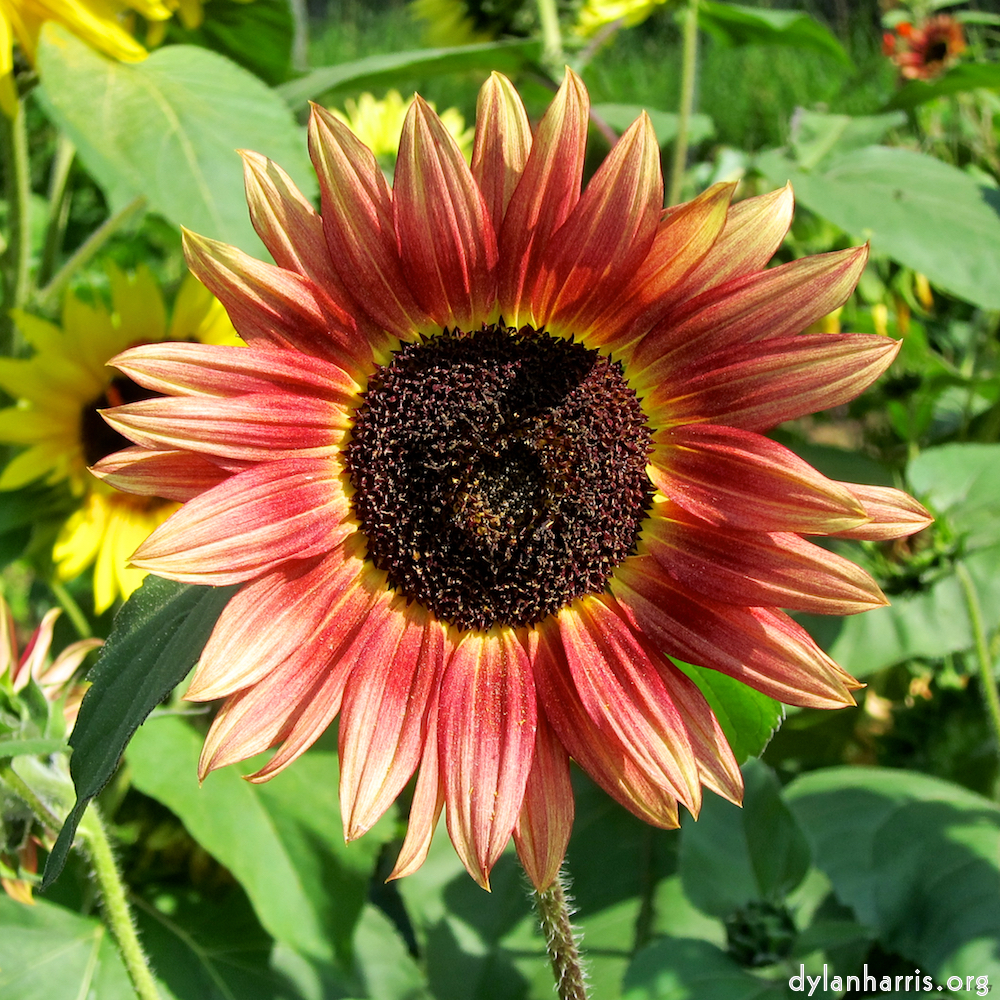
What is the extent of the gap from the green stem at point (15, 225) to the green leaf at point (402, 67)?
0.28 meters

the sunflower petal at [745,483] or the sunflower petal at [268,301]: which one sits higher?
the sunflower petal at [268,301]

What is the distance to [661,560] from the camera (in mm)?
732

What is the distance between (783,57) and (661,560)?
3648 millimetres

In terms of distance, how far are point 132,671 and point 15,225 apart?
64 cm

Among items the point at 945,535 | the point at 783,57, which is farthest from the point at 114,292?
the point at 783,57

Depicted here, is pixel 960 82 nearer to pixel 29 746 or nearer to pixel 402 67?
pixel 402 67

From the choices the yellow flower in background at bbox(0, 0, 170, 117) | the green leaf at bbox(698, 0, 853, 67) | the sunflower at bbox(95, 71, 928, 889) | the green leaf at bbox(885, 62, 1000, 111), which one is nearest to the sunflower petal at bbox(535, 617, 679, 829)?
the sunflower at bbox(95, 71, 928, 889)

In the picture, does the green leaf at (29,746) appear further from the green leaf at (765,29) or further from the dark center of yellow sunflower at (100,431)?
the green leaf at (765,29)

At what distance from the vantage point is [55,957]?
3.03 ft

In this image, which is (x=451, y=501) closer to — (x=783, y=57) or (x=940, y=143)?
(x=940, y=143)

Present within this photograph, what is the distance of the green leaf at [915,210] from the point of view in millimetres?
1112

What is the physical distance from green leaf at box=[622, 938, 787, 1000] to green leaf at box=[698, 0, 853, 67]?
3.58 ft

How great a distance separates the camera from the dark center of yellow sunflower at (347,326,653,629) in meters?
0.72

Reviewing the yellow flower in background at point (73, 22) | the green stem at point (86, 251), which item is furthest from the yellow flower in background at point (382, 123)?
the yellow flower in background at point (73, 22)
